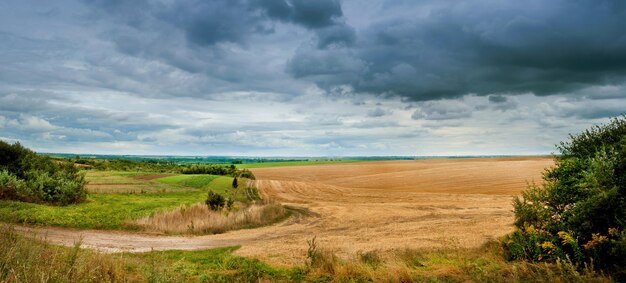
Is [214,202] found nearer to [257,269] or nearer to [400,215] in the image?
[400,215]

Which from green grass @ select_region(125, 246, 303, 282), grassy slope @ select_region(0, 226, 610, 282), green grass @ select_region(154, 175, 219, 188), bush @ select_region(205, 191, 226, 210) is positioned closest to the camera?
grassy slope @ select_region(0, 226, 610, 282)

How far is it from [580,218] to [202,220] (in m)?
24.4

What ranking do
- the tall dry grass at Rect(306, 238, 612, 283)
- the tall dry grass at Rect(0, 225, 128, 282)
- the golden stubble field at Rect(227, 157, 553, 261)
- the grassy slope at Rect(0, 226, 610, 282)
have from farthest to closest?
the golden stubble field at Rect(227, 157, 553, 261) < the tall dry grass at Rect(306, 238, 612, 283) < the grassy slope at Rect(0, 226, 610, 282) < the tall dry grass at Rect(0, 225, 128, 282)

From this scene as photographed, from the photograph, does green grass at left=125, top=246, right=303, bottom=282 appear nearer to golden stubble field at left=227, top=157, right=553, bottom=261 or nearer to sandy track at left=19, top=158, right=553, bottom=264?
sandy track at left=19, top=158, right=553, bottom=264

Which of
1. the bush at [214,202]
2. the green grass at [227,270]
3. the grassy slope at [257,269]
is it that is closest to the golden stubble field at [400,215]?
the green grass at [227,270]

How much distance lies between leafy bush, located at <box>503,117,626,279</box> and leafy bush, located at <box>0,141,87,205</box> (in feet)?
108

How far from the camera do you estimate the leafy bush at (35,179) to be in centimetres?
3119

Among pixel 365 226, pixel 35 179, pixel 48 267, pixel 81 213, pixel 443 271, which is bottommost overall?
pixel 365 226

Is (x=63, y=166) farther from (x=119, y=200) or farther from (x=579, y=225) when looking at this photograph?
(x=579, y=225)

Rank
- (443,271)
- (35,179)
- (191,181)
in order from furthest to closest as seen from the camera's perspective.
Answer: (191,181) → (35,179) → (443,271)

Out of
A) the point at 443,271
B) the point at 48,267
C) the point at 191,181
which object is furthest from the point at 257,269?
the point at 191,181

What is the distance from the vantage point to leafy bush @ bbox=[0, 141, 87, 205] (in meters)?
31.2

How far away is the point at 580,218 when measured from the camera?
12383 millimetres

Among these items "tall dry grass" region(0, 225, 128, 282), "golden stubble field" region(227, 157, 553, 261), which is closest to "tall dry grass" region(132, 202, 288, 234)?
"golden stubble field" region(227, 157, 553, 261)
